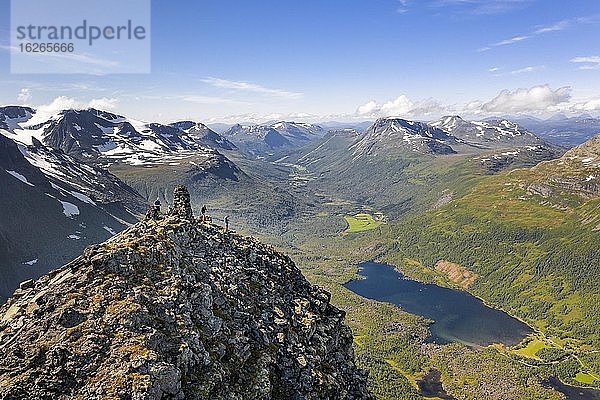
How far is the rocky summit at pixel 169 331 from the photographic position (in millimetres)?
34062

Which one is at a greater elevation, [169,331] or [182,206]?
[182,206]

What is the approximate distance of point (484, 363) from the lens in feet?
627

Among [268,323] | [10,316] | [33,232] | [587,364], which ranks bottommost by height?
[587,364]

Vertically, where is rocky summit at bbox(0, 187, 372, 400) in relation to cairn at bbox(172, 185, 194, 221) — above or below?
below

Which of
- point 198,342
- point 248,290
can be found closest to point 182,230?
point 248,290

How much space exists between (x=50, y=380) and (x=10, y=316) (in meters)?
12.7

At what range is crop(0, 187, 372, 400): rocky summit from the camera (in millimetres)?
34062

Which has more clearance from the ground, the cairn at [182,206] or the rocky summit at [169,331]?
the cairn at [182,206]

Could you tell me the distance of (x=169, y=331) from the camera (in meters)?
39.3

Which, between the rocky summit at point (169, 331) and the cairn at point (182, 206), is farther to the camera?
the cairn at point (182, 206)

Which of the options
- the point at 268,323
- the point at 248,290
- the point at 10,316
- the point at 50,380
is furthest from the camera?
the point at 248,290

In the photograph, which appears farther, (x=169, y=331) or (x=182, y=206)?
(x=182, y=206)

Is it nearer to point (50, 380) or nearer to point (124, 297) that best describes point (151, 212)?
point (124, 297)

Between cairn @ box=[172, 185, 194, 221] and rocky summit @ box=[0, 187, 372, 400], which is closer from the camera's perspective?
rocky summit @ box=[0, 187, 372, 400]
